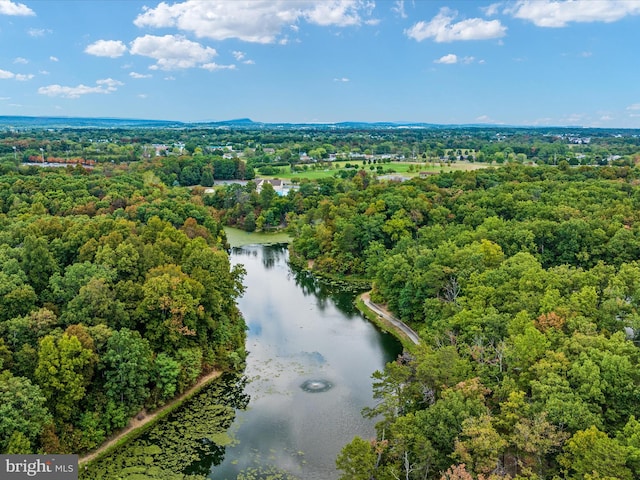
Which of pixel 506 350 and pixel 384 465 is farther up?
pixel 506 350

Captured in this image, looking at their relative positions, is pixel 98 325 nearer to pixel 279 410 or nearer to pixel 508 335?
pixel 279 410

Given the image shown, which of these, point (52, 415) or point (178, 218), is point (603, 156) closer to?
point (178, 218)

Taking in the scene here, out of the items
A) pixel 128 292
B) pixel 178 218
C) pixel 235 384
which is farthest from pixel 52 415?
pixel 178 218

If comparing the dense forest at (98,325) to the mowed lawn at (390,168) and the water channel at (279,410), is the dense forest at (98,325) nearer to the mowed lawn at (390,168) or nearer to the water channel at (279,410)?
the water channel at (279,410)

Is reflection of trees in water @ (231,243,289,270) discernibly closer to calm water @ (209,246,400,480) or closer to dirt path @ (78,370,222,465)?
calm water @ (209,246,400,480)

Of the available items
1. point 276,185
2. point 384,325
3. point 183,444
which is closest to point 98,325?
point 183,444

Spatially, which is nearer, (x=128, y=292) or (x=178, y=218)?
(x=128, y=292)
